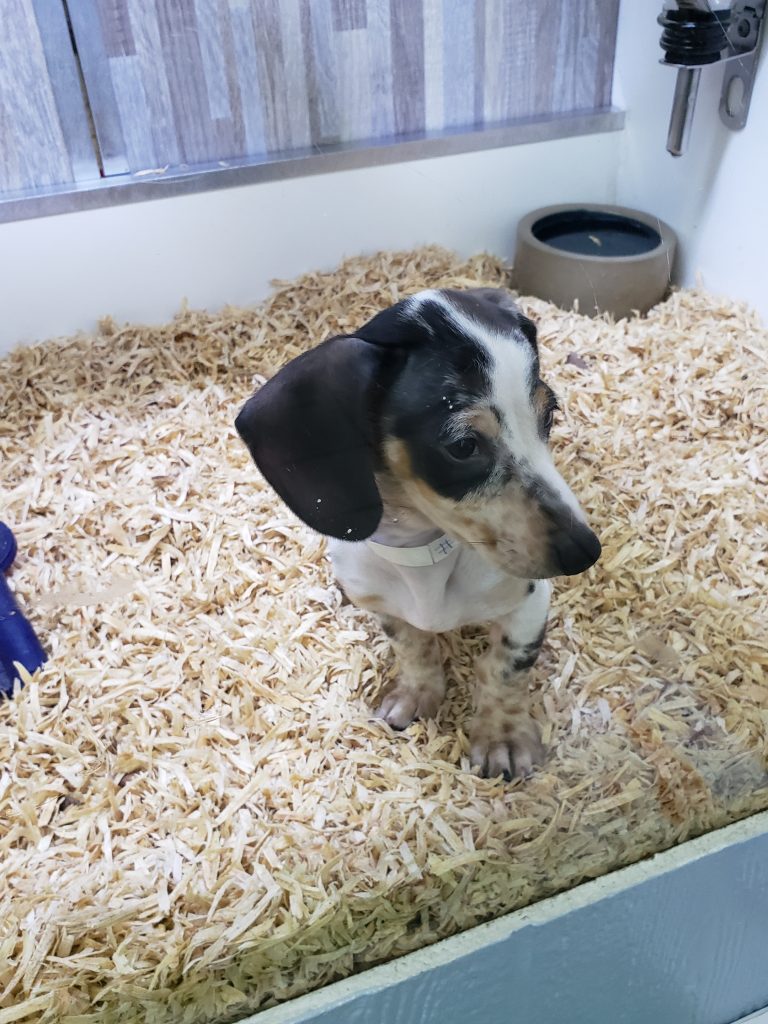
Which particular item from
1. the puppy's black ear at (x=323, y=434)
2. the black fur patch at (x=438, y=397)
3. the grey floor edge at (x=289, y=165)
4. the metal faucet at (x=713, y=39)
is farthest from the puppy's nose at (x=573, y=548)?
the grey floor edge at (x=289, y=165)

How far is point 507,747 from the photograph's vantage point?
139 cm

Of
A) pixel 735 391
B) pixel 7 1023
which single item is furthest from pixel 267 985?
pixel 735 391

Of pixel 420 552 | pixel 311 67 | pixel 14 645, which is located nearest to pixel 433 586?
pixel 420 552

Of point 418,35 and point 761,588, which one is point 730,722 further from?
point 418,35

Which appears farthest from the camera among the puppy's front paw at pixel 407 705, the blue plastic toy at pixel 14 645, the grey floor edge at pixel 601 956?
the blue plastic toy at pixel 14 645

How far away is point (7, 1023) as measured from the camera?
114 centimetres

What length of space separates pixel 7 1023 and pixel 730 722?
1.02 meters

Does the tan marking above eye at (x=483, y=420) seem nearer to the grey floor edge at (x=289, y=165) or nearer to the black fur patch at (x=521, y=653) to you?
the black fur patch at (x=521, y=653)

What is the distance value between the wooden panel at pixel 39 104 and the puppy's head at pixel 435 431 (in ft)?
3.53

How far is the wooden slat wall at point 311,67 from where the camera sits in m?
1.72

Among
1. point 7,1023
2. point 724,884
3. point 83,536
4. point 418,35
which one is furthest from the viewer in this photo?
point 83,536

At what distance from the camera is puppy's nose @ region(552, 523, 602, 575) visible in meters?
1.05

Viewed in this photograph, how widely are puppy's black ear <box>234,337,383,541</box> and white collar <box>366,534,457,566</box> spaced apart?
13 centimetres

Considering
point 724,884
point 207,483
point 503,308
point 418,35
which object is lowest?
point 724,884
